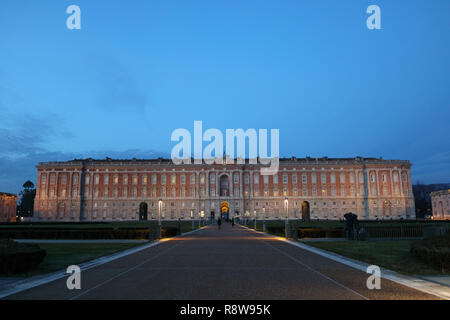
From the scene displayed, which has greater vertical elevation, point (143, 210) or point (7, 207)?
point (7, 207)

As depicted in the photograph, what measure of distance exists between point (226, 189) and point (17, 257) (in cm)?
8623

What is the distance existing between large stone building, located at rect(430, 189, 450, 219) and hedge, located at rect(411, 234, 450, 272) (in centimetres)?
8095

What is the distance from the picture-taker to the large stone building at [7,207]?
275 ft

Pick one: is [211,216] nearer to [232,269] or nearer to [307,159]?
[307,159]

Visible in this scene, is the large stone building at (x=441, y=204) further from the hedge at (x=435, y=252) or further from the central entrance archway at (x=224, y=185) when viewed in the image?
the hedge at (x=435, y=252)

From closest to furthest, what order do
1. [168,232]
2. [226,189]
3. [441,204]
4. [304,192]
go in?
[168,232], [441,204], [304,192], [226,189]

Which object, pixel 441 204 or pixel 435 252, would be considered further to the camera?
pixel 441 204

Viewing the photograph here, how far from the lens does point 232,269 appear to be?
11867 mm

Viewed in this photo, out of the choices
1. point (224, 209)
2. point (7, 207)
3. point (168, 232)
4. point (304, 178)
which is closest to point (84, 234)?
point (168, 232)

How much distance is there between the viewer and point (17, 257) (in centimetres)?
1102

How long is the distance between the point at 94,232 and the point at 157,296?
22.7 metres

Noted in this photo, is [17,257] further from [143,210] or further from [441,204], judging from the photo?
[441,204]
